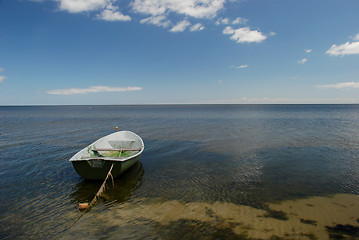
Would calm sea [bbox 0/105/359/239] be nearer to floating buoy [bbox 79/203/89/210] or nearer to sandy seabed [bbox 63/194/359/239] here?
sandy seabed [bbox 63/194/359/239]

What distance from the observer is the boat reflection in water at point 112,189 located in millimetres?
8992

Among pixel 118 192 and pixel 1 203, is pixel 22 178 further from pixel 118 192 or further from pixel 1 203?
pixel 118 192

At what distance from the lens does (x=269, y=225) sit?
683 cm

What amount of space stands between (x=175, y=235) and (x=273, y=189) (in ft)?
20.1

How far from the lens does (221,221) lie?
7.12 meters

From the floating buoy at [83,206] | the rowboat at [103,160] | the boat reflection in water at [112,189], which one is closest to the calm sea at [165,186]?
the boat reflection in water at [112,189]

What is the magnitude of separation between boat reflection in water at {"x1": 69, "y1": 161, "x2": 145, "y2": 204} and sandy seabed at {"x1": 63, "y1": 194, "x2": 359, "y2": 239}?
0.94 meters

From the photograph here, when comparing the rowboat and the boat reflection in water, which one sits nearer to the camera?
the boat reflection in water

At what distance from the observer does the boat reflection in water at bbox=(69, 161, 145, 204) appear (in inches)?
354

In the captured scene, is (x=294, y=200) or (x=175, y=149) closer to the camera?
(x=294, y=200)

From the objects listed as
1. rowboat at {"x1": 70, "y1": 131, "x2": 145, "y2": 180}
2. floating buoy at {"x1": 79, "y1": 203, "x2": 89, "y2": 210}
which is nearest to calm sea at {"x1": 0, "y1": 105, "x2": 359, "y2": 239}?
floating buoy at {"x1": 79, "y1": 203, "x2": 89, "y2": 210}

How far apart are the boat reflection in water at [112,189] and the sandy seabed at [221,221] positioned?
939 millimetres

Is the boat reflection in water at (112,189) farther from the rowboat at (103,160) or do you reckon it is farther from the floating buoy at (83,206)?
the floating buoy at (83,206)

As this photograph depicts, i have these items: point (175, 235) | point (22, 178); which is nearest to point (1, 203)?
point (22, 178)
